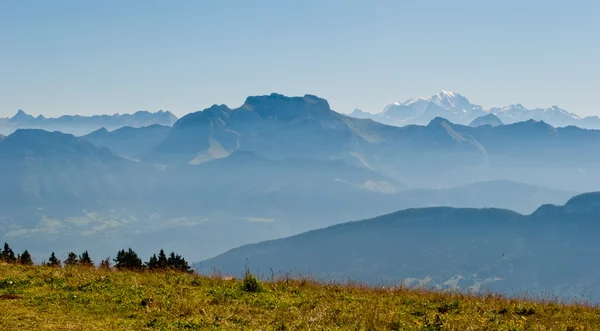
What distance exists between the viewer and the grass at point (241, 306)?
543 inches

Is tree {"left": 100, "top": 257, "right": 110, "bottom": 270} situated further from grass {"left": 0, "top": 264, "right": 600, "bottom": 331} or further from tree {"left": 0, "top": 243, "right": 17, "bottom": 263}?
tree {"left": 0, "top": 243, "right": 17, "bottom": 263}

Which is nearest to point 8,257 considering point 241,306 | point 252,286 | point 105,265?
point 105,265

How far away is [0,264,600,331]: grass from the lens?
13805 millimetres

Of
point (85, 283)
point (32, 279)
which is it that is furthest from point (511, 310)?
point (32, 279)

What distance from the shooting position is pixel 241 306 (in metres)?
15.9

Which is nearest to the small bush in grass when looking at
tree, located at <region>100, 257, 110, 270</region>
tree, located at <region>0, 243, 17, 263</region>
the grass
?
the grass

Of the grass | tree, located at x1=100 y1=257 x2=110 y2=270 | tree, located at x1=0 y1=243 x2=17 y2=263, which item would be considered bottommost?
the grass

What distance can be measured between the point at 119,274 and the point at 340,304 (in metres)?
9.74

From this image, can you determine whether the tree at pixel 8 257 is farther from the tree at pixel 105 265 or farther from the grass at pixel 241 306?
the grass at pixel 241 306

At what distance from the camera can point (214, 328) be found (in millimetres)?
13328

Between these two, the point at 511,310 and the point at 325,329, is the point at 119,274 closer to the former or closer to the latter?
the point at 325,329

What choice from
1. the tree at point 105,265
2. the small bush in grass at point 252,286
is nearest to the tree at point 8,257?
the tree at point 105,265

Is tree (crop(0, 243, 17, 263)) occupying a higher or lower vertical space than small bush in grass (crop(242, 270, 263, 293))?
higher

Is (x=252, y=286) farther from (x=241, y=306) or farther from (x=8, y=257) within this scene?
(x=8, y=257)
